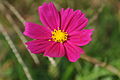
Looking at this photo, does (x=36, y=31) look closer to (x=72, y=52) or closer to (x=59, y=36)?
(x=59, y=36)

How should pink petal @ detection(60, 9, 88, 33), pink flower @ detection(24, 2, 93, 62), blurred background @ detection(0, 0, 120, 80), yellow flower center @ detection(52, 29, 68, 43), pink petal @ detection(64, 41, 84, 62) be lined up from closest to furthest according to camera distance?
pink petal @ detection(64, 41, 84, 62) → pink flower @ detection(24, 2, 93, 62) → pink petal @ detection(60, 9, 88, 33) → yellow flower center @ detection(52, 29, 68, 43) → blurred background @ detection(0, 0, 120, 80)

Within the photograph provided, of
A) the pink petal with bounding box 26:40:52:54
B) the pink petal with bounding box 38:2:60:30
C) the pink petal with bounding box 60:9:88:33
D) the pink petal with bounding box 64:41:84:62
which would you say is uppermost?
the pink petal with bounding box 38:2:60:30

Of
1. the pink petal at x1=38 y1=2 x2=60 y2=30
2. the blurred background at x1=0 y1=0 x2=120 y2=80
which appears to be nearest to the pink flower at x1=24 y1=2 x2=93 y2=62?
the pink petal at x1=38 y1=2 x2=60 y2=30

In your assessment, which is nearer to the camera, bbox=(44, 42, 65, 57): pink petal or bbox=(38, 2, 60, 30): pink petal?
bbox=(44, 42, 65, 57): pink petal

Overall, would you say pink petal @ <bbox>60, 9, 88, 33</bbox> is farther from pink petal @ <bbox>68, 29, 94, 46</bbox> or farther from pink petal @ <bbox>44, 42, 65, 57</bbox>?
pink petal @ <bbox>44, 42, 65, 57</bbox>

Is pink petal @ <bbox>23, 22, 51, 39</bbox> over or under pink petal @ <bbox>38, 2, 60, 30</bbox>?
under

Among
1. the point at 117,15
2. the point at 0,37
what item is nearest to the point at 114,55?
the point at 117,15

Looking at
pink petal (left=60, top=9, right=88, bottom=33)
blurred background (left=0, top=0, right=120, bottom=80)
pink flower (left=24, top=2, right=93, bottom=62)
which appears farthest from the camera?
blurred background (left=0, top=0, right=120, bottom=80)

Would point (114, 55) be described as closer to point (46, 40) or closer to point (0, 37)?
point (46, 40)
